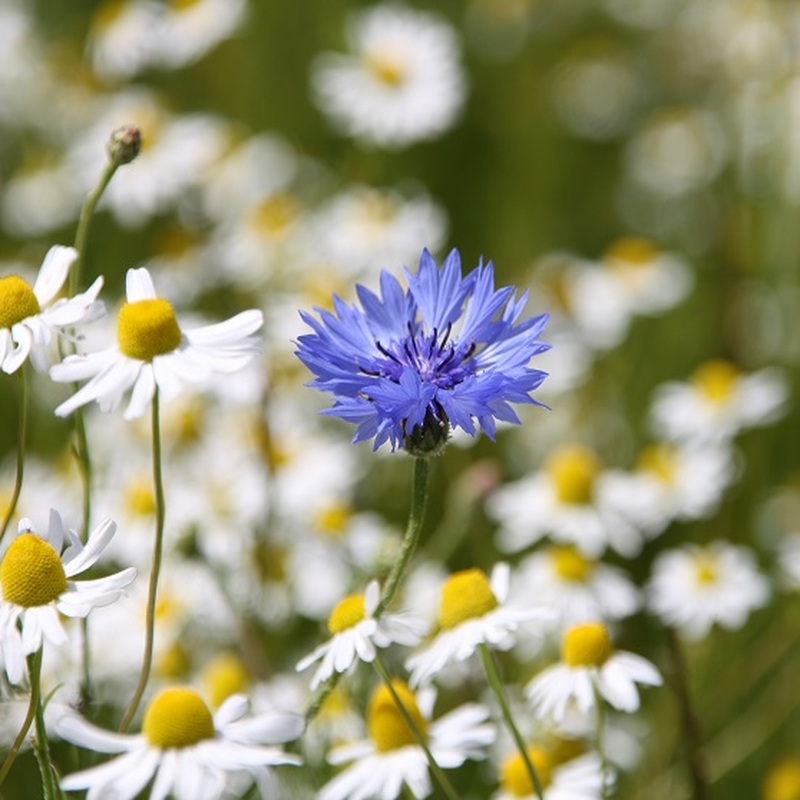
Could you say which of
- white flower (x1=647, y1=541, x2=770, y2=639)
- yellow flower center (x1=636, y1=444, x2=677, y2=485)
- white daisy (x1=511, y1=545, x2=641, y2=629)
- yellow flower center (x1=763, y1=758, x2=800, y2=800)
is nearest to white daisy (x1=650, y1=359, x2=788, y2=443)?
yellow flower center (x1=636, y1=444, x2=677, y2=485)

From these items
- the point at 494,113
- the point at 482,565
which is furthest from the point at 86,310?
the point at 494,113

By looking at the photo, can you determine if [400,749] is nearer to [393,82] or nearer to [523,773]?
[523,773]

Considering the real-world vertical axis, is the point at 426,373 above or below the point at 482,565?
above

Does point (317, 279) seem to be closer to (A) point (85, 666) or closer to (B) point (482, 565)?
(B) point (482, 565)

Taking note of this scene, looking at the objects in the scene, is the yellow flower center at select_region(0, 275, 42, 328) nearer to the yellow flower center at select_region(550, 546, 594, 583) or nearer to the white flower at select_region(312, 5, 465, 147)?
the yellow flower center at select_region(550, 546, 594, 583)

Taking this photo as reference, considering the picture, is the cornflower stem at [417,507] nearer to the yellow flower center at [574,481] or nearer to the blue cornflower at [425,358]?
the blue cornflower at [425,358]
